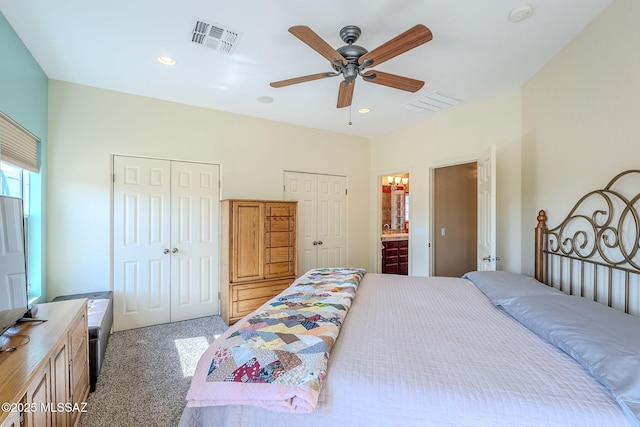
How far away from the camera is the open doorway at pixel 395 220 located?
17.3 ft

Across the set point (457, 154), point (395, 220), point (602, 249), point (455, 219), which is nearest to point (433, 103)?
point (457, 154)

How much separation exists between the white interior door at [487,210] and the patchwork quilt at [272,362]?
1.91 meters

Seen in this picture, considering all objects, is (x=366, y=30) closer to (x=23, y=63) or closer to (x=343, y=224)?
(x=23, y=63)

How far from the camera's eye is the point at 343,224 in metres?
4.59

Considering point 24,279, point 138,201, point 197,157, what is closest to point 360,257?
point 197,157

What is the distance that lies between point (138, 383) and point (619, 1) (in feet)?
13.7

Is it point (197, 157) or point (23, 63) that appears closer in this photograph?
point (23, 63)

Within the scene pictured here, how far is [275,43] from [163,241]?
99.1 inches

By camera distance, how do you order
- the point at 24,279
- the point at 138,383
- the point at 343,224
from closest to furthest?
the point at 24,279 < the point at 138,383 < the point at 343,224

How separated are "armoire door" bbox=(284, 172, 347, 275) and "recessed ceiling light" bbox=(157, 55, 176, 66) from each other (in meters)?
1.97

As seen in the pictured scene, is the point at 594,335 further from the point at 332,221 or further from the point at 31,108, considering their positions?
the point at 31,108

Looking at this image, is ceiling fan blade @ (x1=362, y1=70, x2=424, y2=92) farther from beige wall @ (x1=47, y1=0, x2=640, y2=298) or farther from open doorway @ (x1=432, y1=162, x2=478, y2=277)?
open doorway @ (x1=432, y1=162, x2=478, y2=277)

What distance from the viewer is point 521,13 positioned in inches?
69.7

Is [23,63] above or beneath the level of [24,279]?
above
